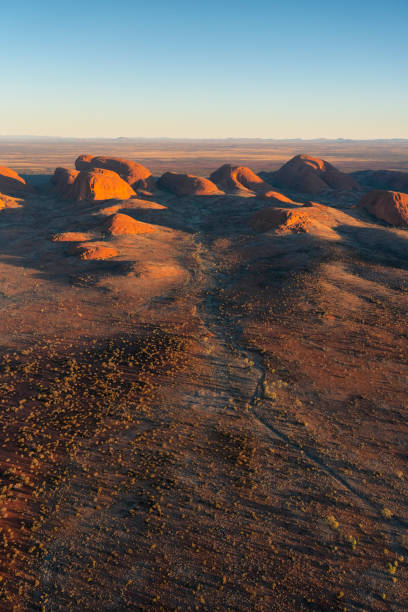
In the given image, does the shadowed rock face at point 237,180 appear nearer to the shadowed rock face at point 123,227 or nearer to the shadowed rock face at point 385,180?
the shadowed rock face at point 385,180

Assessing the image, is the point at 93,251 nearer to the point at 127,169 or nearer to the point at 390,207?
the point at 390,207

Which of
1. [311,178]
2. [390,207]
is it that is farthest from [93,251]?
[311,178]

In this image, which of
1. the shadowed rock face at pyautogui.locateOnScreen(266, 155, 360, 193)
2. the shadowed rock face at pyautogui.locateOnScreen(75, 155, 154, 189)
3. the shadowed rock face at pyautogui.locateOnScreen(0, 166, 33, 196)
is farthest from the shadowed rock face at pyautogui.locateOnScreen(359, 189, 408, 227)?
the shadowed rock face at pyautogui.locateOnScreen(0, 166, 33, 196)

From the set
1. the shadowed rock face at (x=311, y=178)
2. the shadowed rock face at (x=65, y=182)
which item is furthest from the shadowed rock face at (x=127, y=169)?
the shadowed rock face at (x=311, y=178)

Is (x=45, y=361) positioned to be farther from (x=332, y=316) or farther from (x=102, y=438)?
(x=332, y=316)

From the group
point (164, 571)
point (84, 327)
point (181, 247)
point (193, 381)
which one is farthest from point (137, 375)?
point (181, 247)

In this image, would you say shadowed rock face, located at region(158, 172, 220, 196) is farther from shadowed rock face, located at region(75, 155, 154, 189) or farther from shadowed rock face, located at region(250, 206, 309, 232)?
shadowed rock face, located at region(250, 206, 309, 232)

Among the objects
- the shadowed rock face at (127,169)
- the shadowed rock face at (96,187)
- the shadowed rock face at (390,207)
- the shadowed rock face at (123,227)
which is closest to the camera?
the shadowed rock face at (123,227)
